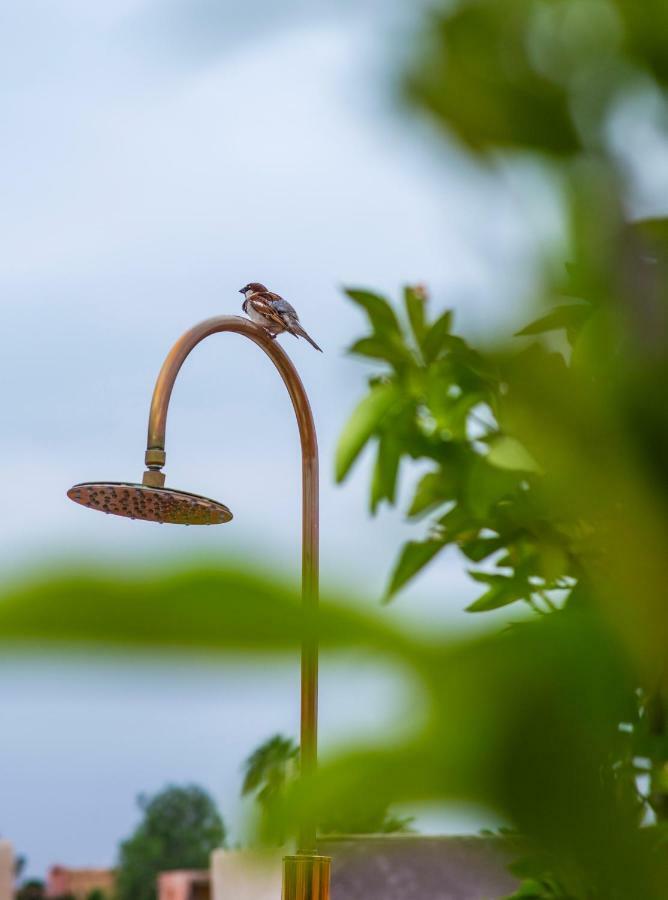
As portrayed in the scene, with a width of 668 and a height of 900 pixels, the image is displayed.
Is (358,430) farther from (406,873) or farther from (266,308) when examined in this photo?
(406,873)

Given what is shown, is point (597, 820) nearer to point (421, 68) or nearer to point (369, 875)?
point (421, 68)

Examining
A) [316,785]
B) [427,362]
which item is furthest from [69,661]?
[427,362]

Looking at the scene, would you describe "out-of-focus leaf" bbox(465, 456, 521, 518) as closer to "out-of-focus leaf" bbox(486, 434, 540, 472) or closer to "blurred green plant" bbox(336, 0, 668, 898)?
"out-of-focus leaf" bbox(486, 434, 540, 472)

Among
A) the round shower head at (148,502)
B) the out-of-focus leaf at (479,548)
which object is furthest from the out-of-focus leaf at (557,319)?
the round shower head at (148,502)

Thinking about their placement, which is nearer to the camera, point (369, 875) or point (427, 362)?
point (427, 362)

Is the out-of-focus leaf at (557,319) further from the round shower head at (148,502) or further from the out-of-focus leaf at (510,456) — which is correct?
the round shower head at (148,502)
